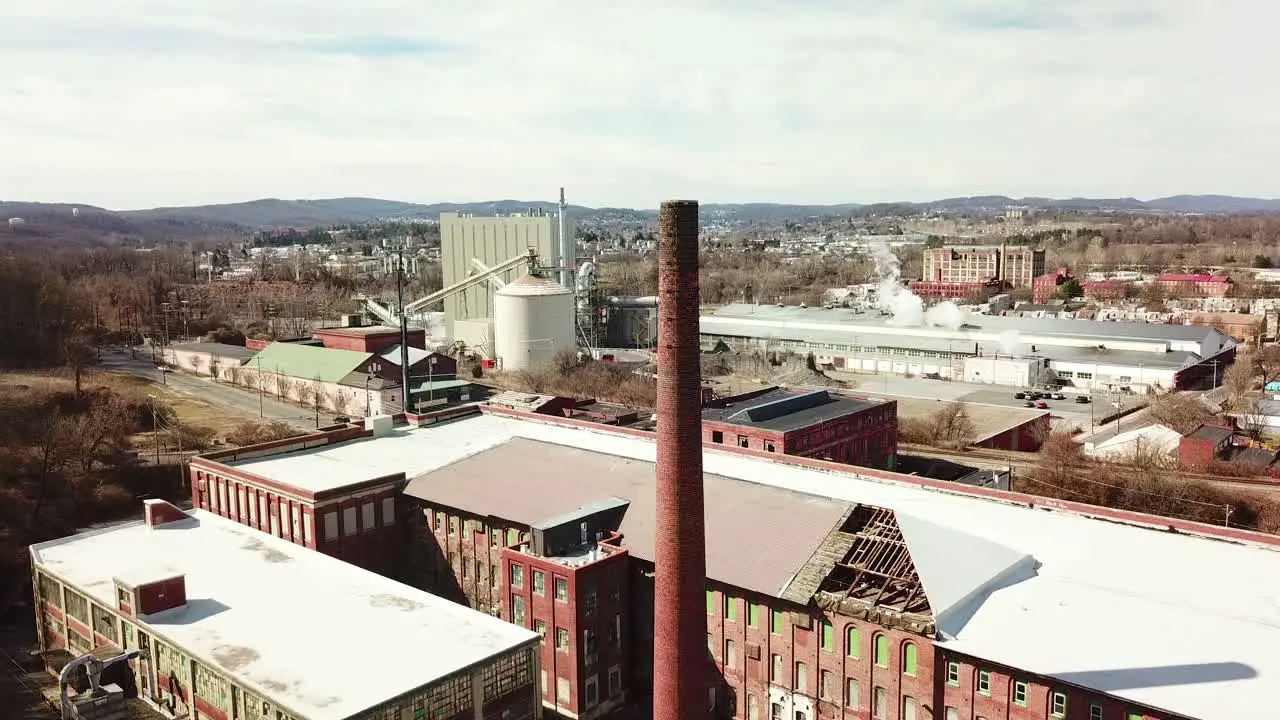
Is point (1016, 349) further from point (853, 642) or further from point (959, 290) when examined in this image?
point (853, 642)

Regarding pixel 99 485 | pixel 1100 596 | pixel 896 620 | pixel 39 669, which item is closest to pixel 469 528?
pixel 39 669

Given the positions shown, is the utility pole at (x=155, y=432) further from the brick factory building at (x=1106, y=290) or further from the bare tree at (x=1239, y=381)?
the brick factory building at (x=1106, y=290)

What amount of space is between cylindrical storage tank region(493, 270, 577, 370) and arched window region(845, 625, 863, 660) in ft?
176

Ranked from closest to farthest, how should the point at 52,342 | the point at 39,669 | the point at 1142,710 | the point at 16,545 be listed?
the point at 1142,710 → the point at 39,669 → the point at 16,545 → the point at 52,342

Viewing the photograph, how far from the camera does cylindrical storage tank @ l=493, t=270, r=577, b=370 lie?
7588 centimetres

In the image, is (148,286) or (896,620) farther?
(148,286)

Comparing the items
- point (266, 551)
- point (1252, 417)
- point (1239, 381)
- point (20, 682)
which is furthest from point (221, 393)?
point (1239, 381)

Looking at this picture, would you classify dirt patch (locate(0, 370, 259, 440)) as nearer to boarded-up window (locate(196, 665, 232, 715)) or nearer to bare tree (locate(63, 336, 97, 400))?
bare tree (locate(63, 336, 97, 400))

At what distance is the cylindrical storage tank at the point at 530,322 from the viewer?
7588 cm

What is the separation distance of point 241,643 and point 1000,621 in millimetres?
18324

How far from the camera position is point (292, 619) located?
953 inches

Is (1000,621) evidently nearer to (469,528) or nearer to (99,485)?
(469,528)

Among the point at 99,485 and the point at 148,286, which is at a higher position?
the point at 148,286

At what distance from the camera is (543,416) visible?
43.6m
